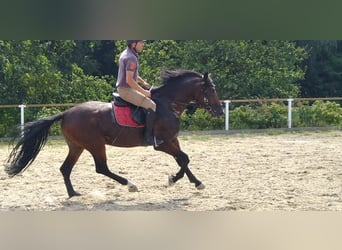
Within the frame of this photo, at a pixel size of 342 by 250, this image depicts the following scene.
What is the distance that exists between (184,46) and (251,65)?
98.2 inches

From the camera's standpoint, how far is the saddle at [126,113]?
5668 mm

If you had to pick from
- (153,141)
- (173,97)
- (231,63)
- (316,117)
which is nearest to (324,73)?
(231,63)

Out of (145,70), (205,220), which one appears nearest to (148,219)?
(205,220)

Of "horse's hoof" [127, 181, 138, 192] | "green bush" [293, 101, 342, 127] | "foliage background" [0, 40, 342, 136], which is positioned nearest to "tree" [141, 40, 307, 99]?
"foliage background" [0, 40, 342, 136]

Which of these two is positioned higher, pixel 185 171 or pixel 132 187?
pixel 185 171

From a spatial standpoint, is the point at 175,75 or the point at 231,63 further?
the point at 231,63

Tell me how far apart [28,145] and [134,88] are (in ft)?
4.30

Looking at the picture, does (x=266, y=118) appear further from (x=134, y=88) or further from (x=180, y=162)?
(x=134, y=88)

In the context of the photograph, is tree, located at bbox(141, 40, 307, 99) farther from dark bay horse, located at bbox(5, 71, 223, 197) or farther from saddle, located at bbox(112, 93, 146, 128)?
saddle, located at bbox(112, 93, 146, 128)

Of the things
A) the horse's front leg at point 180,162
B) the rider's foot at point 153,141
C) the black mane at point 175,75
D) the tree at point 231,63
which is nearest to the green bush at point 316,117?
the tree at point 231,63

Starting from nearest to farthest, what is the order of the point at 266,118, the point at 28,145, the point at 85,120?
the point at 28,145, the point at 85,120, the point at 266,118

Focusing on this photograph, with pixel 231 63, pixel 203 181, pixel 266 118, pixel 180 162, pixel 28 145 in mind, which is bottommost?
pixel 203 181

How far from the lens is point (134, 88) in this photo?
5.29 meters

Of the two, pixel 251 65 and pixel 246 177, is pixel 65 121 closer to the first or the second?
pixel 246 177
